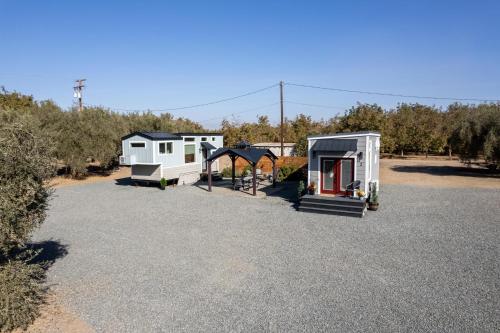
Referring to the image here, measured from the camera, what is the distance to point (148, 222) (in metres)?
13.2

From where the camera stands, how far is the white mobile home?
20328mm

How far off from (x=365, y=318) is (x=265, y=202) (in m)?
10.7

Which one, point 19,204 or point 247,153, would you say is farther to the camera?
point 247,153

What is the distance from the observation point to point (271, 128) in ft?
169

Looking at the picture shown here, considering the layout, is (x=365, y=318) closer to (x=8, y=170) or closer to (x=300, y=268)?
(x=300, y=268)

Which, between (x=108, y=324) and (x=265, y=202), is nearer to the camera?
(x=108, y=324)

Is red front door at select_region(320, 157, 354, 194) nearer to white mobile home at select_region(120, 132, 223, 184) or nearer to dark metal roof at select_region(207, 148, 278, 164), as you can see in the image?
dark metal roof at select_region(207, 148, 278, 164)

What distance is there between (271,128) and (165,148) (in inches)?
1263

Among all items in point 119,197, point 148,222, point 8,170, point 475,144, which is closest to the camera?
point 8,170

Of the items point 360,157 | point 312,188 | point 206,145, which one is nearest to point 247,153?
point 312,188

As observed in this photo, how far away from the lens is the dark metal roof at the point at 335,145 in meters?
14.7

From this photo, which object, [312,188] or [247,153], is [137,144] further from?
[312,188]

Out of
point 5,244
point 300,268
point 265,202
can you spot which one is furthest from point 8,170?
point 265,202

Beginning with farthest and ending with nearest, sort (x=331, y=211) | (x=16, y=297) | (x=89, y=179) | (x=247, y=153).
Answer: (x=89, y=179) → (x=247, y=153) → (x=331, y=211) → (x=16, y=297)
